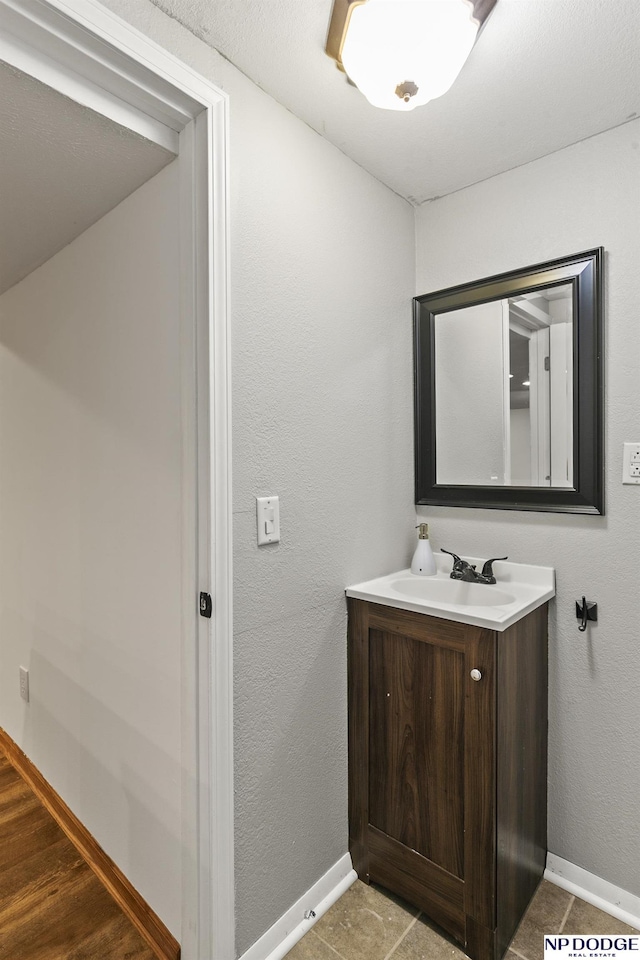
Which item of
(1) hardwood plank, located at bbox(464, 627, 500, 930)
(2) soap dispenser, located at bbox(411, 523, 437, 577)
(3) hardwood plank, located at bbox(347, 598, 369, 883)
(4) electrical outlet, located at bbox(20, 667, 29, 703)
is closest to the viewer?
(1) hardwood plank, located at bbox(464, 627, 500, 930)

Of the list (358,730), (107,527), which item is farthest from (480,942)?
(107,527)

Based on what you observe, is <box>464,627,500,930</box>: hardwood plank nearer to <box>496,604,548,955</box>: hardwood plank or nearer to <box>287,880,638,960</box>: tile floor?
<box>496,604,548,955</box>: hardwood plank

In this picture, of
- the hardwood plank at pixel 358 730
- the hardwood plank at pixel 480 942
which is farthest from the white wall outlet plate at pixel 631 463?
the hardwood plank at pixel 480 942

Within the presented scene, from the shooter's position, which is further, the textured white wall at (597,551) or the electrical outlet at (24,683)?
the electrical outlet at (24,683)

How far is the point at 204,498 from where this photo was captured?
1242mm

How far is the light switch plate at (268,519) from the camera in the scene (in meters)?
1.36

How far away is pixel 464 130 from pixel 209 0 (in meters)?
0.80

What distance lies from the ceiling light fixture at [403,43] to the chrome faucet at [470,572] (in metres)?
1.34

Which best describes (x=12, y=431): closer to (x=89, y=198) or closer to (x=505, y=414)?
(x=89, y=198)

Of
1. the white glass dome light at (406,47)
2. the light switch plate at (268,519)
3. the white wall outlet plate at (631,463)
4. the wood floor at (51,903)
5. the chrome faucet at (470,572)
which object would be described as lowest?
the wood floor at (51,903)

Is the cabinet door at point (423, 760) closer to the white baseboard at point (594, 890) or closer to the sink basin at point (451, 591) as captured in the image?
the sink basin at point (451, 591)

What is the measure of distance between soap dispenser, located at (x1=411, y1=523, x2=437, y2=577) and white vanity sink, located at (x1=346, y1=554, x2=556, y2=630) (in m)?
0.03

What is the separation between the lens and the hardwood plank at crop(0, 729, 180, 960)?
1.41 metres

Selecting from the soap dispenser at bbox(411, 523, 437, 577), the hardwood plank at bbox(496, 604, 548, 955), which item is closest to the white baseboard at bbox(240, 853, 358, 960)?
the hardwood plank at bbox(496, 604, 548, 955)
